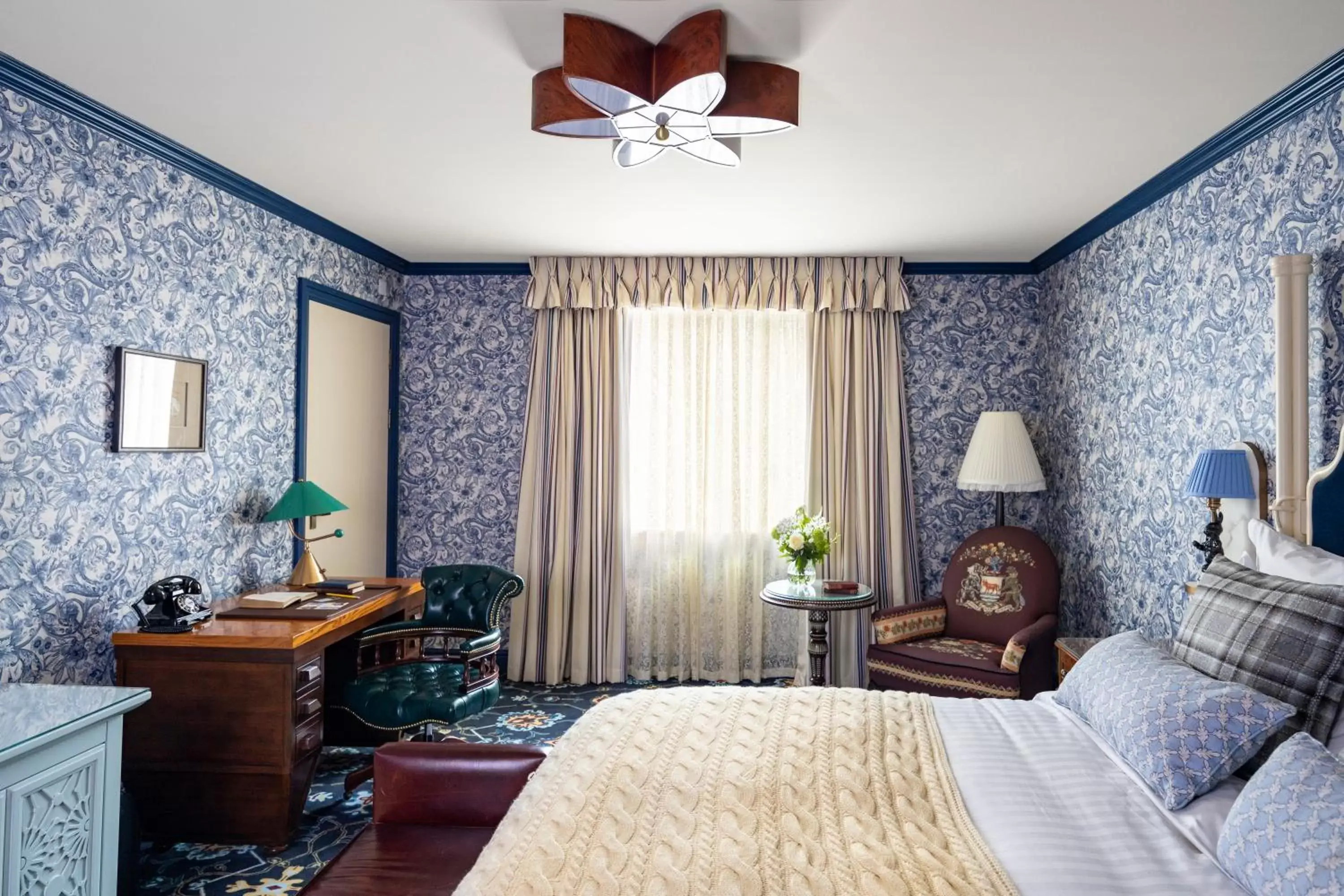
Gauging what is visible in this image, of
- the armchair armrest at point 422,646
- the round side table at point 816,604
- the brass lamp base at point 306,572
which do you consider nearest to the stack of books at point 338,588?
the brass lamp base at point 306,572

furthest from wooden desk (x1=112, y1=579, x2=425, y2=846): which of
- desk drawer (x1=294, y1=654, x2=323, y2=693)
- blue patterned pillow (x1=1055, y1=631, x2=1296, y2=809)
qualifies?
blue patterned pillow (x1=1055, y1=631, x2=1296, y2=809)

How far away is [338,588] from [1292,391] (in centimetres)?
369

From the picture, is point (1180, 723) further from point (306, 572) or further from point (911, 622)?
point (306, 572)

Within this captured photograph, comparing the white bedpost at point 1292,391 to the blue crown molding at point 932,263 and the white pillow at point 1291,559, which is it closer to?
the white pillow at point 1291,559

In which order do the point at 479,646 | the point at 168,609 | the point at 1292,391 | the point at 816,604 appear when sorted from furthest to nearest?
1. the point at 816,604
2. the point at 479,646
3. the point at 168,609
4. the point at 1292,391

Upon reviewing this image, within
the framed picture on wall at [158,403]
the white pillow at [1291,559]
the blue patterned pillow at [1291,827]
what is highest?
the framed picture on wall at [158,403]

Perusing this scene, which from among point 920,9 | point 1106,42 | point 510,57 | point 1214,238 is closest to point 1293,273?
point 1214,238

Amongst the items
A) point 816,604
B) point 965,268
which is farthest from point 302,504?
point 965,268

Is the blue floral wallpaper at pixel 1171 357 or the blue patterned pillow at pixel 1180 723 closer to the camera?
the blue patterned pillow at pixel 1180 723

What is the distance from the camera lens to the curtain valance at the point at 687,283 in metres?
4.87

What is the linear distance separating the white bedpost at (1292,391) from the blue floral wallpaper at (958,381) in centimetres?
240

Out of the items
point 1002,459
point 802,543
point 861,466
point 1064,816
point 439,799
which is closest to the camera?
point 1064,816

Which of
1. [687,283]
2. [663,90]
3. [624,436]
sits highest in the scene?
[687,283]

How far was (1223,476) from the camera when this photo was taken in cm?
267
